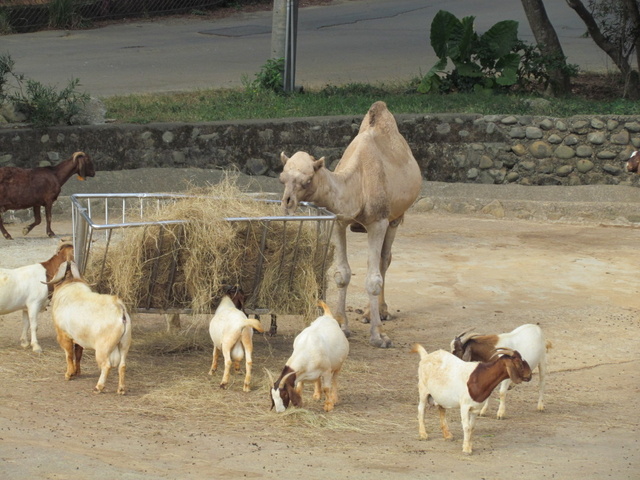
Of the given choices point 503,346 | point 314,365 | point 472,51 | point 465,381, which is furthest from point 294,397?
point 472,51

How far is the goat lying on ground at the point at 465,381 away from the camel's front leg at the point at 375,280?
212 cm

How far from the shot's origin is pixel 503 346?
6625 millimetres

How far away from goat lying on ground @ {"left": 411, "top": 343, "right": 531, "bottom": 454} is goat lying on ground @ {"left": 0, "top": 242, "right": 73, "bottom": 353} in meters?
2.87

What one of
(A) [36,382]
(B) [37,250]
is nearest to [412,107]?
(B) [37,250]

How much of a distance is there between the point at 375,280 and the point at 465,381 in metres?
2.43

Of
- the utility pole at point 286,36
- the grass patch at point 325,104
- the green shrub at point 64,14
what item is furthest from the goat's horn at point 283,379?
the green shrub at point 64,14

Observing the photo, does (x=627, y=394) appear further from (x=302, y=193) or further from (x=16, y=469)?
(x=16, y=469)

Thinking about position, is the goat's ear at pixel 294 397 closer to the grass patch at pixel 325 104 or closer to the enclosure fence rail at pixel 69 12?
the grass patch at pixel 325 104

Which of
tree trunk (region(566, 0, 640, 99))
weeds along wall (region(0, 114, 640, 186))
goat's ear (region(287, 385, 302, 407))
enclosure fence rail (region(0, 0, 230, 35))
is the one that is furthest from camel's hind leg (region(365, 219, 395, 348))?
enclosure fence rail (region(0, 0, 230, 35))

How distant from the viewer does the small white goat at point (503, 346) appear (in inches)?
261

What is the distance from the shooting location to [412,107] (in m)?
15.4

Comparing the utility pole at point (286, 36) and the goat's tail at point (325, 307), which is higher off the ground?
the utility pole at point (286, 36)

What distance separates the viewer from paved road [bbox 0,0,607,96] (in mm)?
19281

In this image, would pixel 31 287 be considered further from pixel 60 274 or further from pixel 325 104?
pixel 325 104
